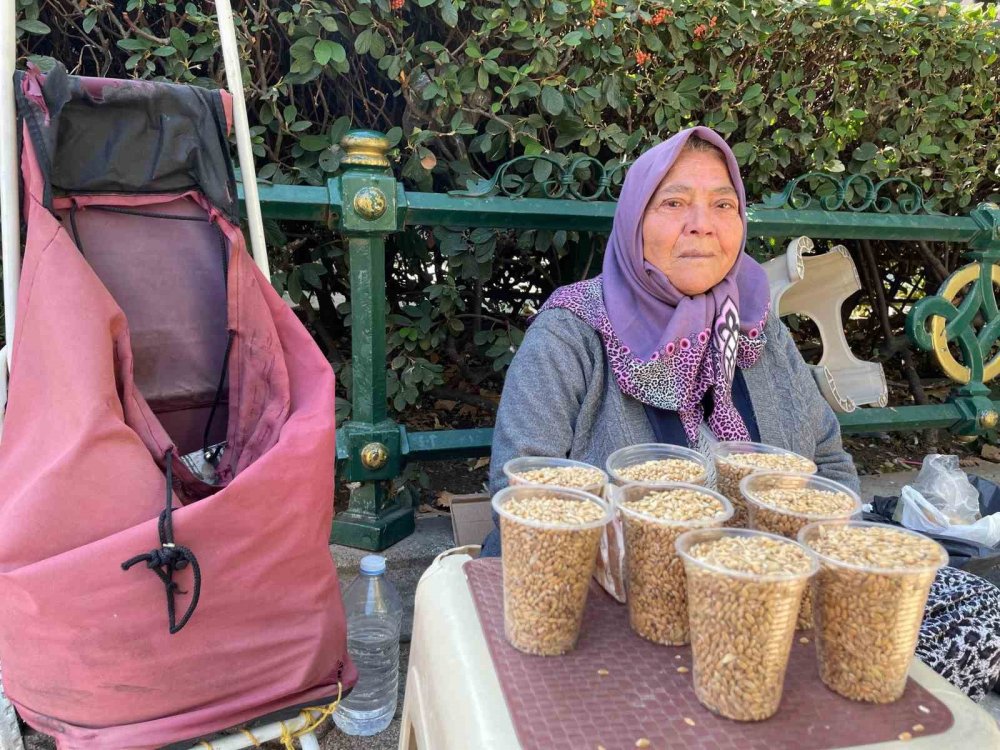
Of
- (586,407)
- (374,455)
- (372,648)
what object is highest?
(586,407)

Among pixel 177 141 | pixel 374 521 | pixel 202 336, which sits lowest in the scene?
pixel 374 521

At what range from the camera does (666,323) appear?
6.70ft

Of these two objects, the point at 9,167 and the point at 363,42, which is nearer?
the point at 9,167

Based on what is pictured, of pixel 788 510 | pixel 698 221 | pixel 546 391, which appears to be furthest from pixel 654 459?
pixel 698 221

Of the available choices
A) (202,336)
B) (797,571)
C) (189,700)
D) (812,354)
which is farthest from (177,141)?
(812,354)

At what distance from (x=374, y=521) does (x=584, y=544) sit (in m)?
1.45

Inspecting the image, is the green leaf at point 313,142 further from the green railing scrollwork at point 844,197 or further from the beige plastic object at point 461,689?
the beige plastic object at point 461,689

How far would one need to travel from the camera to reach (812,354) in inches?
163

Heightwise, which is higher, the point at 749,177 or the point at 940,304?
the point at 749,177

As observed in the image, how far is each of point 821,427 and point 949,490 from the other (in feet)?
2.39

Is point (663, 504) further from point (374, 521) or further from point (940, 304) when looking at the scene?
point (940, 304)

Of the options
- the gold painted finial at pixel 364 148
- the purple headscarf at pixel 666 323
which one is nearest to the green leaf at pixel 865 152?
the purple headscarf at pixel 666 323

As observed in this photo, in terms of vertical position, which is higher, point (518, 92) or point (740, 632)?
point (518, 92)

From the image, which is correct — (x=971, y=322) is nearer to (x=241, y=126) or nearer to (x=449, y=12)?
(x=449, y=12)
